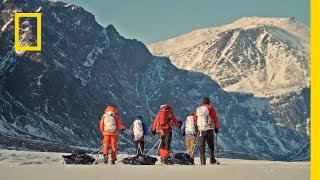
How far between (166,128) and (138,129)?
2.71m

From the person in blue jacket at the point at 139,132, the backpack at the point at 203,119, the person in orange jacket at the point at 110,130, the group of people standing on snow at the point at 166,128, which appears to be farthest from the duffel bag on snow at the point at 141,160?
the person in blue jacket at the point at 139,132

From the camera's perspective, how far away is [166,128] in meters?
22.7

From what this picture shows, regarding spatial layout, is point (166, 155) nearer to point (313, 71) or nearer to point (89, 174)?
point (89, 174)

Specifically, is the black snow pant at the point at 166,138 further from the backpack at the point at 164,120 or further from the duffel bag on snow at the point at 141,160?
the duffel bag on snow at the point at 141,160

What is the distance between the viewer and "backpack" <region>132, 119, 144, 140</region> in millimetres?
24969

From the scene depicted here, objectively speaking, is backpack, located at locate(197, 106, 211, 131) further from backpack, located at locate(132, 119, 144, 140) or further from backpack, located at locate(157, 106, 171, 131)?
backpack, located at locate(132, 119, 144, 140)

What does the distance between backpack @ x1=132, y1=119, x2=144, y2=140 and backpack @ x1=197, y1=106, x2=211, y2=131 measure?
4.73 m

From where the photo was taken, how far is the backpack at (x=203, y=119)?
2036 centimetres

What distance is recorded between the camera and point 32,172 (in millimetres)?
11188

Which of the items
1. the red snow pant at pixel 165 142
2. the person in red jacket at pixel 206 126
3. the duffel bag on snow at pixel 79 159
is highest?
the person in red jacket at pixel 206 126

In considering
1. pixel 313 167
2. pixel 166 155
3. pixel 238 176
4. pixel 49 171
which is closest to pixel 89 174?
pixel 49 171

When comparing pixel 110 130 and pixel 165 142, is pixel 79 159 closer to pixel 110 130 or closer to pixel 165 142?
pixel 110 130

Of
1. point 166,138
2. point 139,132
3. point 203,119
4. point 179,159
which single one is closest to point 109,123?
point 166,138

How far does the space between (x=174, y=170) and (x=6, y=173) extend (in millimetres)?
3049
